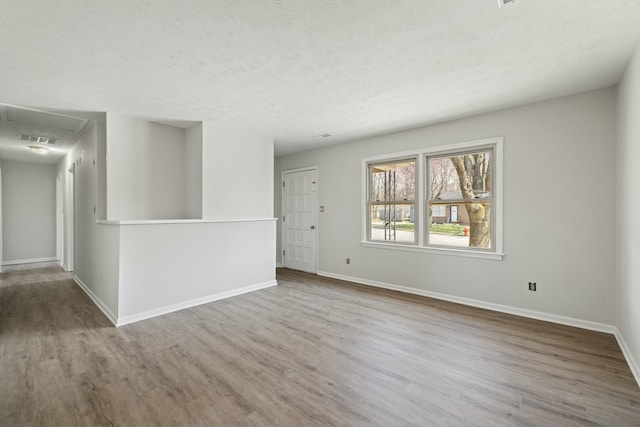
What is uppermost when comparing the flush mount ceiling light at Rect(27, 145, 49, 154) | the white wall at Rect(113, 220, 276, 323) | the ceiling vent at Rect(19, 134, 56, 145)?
the ceiling vent at Rect(19, 134, 56, 145)

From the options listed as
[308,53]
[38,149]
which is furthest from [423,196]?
[38,149]

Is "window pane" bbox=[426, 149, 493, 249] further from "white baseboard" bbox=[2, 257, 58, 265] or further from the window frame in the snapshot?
"white baseboard" bbox=[2, 257, 58, 265]

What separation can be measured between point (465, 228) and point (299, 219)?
126 inches

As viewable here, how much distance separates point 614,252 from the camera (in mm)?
2988

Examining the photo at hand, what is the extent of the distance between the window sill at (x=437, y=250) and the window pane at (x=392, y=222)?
14 cm

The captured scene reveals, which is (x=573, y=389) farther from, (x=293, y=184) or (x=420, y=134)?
(x=293, y=184)

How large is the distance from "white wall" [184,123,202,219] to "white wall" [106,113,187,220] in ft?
0.27

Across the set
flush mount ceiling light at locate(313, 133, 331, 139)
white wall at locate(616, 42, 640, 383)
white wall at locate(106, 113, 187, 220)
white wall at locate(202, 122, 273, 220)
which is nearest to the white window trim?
flush mount ceiling light at locate(313, 133, 331, 139)

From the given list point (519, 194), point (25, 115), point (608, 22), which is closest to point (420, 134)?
point (519, 194)

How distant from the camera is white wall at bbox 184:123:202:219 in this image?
13.7ft

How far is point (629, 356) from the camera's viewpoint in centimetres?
243

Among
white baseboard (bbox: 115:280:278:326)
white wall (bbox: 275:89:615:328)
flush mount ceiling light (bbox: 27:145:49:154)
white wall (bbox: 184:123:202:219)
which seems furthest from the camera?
flush mount ceiling light (bbox: 27:145:49:154)

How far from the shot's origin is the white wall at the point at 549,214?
3.05 meters

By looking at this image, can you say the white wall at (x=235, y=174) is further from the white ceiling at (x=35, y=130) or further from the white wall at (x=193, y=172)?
the white ceiling at (x=35, y=130)
